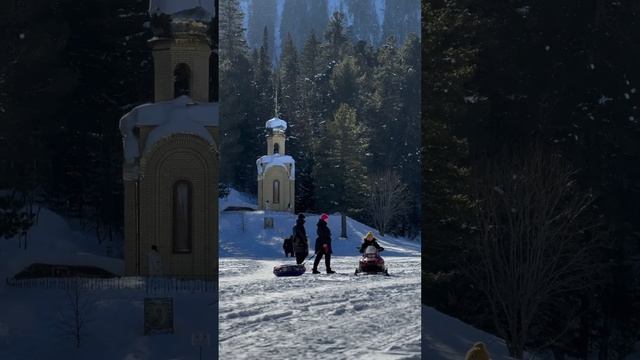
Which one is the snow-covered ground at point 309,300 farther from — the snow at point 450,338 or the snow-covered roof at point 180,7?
the snow-covered roof at point 180,7

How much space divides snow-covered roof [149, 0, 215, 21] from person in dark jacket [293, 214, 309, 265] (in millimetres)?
2488

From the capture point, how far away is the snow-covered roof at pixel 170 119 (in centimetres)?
1059

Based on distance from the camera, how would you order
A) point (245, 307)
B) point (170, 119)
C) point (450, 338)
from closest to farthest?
point (245, 307)
point (170, 119)
point (450, 338)

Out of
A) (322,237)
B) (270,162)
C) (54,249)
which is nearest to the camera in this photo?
(270,162)

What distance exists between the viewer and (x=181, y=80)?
1071cm

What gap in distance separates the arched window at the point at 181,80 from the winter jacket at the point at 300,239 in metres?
1.97

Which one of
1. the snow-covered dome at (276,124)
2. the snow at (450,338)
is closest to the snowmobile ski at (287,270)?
the snow-covered dome at (276,124)

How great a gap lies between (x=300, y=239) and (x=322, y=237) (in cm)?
26

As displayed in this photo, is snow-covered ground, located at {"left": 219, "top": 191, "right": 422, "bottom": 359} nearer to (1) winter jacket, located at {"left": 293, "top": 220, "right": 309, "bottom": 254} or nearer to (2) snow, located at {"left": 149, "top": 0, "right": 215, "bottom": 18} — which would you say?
(1) winter jacket, located at {"left": 293, "top": 220, "right": 309, "bottom": 254}

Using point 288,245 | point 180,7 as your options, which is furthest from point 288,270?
point 180,7

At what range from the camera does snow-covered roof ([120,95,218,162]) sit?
1059cm

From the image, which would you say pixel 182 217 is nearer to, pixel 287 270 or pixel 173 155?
pixel 173 155

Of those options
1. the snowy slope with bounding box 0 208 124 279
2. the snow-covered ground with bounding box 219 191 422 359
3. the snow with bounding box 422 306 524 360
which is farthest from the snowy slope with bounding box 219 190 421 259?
the snow with bounding box 422 306 524 360

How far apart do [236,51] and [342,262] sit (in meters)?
2.56
